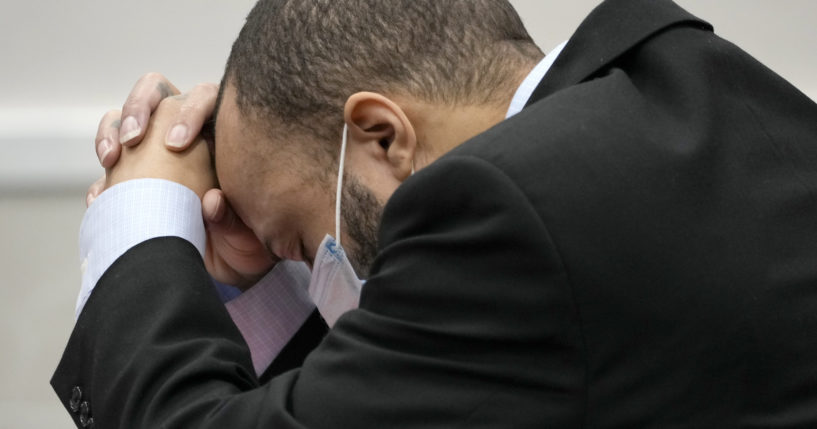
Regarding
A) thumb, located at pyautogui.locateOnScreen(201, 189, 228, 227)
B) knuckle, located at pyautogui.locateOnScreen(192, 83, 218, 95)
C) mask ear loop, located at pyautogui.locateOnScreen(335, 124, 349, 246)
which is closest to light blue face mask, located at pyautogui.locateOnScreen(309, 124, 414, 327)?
mask ear loop, located at pyautogui.locateOnScreen(335, 124, 349, 246)

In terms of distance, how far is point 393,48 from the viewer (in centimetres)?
99

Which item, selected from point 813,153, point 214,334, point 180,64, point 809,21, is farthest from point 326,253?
point 809,21

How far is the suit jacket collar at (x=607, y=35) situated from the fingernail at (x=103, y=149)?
20.5 inches

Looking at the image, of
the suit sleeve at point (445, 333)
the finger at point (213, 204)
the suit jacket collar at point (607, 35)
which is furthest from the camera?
the finger at point (213, 204)

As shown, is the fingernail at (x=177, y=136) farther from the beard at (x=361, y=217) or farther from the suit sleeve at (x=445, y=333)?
the suit sleeve at (x=445, y=333)

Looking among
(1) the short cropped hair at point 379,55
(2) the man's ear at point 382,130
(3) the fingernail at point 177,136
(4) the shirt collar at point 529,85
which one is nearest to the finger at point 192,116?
(3) the fingernail at point 177,136

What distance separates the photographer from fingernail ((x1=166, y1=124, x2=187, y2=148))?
47.0 inches

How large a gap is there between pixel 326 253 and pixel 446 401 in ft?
1.10

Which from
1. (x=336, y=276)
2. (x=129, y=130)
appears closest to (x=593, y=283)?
(x=336, y=276)

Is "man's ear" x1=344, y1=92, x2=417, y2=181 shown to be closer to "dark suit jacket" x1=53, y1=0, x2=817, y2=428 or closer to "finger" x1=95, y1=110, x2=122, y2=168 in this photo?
"dark suit jacket" x1=53, y1=0, x2=817, y2=428

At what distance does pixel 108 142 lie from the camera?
1236mm

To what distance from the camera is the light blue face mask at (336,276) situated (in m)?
1.06

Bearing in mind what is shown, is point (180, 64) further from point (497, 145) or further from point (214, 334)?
point (497, 145)

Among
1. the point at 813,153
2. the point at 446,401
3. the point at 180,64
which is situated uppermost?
the point at 813,153
